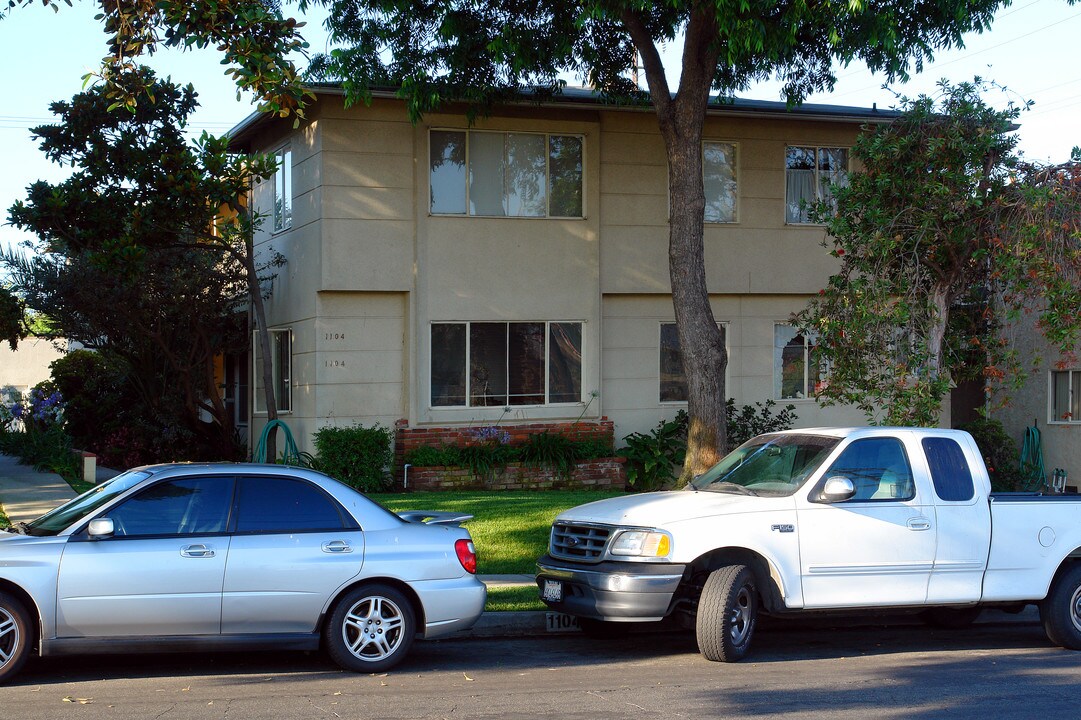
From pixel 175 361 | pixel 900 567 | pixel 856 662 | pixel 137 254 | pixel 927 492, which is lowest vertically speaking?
pixel 856 662

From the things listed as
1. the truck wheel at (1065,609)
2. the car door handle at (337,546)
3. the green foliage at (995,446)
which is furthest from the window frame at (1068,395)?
the car door handle at (337,546)

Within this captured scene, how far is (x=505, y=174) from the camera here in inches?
715

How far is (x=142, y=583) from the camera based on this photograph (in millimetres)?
7242

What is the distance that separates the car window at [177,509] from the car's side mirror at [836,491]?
4346 millimetres

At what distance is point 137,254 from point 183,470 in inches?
311

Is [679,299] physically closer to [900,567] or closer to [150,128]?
[900,567]

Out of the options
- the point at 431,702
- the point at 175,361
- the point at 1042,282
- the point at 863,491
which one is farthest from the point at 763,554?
the point at 175,361

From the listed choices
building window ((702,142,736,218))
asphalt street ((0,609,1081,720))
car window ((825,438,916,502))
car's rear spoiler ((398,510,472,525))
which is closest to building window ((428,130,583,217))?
building window ((702,142,736,218))

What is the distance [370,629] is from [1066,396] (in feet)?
54.6

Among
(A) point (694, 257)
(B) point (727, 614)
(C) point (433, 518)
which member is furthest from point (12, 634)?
(A) point (694, 257)

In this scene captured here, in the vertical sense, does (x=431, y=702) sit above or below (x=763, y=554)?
below

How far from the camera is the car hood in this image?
330 inches

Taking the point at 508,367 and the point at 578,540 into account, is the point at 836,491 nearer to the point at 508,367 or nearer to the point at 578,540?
the point at 578,540

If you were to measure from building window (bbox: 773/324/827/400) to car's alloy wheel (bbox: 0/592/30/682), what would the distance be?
1483 centimetres
